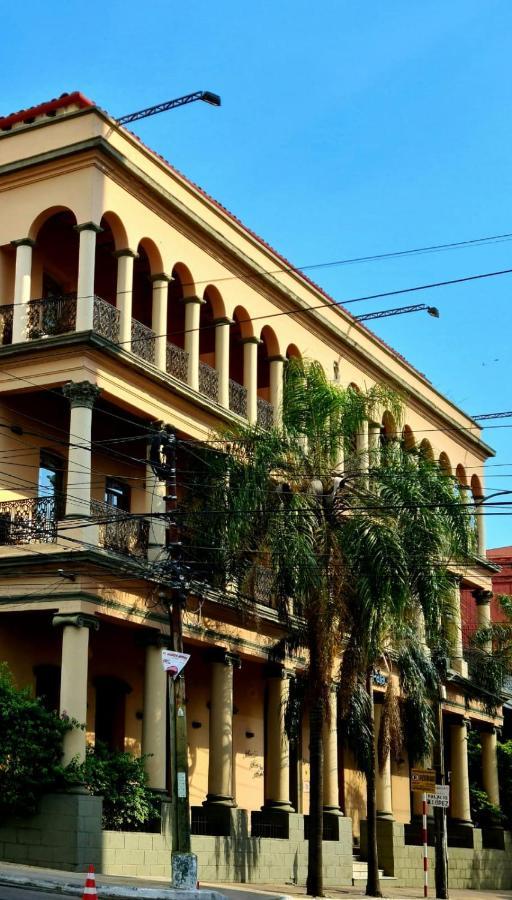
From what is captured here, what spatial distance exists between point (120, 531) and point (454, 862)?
17.1 m

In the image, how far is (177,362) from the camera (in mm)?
29188

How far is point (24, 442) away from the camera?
89.6 feet

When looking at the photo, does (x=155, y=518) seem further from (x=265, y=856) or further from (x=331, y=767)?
(x=331, y=767)

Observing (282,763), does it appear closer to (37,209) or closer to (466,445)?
(37,209)

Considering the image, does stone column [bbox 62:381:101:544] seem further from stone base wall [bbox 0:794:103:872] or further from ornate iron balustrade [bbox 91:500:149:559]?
stone base wall [bbox 0:794:103:872]

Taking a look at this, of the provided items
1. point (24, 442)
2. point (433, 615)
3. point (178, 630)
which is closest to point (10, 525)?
point (24, 442)

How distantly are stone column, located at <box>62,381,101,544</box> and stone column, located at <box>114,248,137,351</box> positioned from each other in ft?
5.31

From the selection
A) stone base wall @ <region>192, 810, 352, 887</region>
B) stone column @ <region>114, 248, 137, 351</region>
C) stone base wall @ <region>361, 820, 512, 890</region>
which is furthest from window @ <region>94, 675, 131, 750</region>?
stone base wall @ <region>361, 820, 512, 890</region>

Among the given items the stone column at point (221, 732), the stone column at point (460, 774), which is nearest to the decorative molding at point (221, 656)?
the stone column at point (221, 732)

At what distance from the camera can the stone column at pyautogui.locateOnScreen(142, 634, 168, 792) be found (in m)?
25.9

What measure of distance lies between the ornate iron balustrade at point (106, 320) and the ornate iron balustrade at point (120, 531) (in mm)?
3398

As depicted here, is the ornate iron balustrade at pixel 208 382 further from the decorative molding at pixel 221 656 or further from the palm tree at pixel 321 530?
the decorative molding at pixel 221 656

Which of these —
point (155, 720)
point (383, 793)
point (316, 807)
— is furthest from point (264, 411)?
point (316, 807)

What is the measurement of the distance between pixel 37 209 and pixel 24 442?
4.89 metres
